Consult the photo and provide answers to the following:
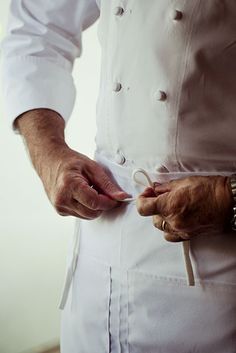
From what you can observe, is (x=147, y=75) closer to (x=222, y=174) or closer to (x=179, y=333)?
(x=222, y=174)

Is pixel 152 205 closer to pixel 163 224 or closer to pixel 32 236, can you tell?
pixel 163 224

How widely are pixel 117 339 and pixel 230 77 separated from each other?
16.3 inches

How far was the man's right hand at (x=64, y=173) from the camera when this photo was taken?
58cm

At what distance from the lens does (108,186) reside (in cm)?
61

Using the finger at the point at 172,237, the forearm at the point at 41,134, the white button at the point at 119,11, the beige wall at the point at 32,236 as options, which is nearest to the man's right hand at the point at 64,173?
the forearm at the point at 41,134

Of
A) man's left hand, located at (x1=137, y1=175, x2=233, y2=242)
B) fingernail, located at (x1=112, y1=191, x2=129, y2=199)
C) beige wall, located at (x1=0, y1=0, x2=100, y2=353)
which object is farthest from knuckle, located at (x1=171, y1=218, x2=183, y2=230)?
beige wall, located at (x1=0, y1=0, x2=100, y2=353)

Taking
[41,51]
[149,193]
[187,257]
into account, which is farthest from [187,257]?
[41,51]

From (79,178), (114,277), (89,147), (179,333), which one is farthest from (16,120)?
(89,147)

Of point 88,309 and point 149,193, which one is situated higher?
point 149,193

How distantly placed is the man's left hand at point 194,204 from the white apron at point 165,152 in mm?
52

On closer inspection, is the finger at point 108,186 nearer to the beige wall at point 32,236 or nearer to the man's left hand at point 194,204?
the man's left hand at point 194,204

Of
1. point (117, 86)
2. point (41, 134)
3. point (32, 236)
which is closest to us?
point (117, 86)

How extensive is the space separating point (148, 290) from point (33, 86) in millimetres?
407

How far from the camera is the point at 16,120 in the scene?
0.72 metres
